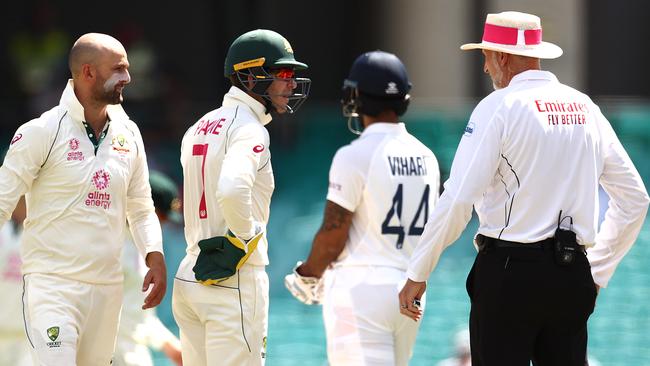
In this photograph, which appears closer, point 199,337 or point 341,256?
point 199,337

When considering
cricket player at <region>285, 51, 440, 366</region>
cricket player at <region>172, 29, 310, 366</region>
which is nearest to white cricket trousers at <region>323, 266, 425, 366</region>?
cricket player at <region>285, 51, 440, 366</region>

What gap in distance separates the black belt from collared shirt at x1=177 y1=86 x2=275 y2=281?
2.65 ft

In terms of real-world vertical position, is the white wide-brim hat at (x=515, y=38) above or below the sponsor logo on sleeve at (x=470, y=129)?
above

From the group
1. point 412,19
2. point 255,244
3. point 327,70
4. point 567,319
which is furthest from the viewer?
point 327,70

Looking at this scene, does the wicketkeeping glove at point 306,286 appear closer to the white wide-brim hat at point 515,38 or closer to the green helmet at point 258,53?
the green helmet at point 258,53

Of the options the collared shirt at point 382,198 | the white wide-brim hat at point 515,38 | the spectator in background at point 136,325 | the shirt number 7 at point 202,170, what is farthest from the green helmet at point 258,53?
the spectator in background at point 136,325

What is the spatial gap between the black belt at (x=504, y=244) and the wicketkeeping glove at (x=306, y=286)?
3.78 feet

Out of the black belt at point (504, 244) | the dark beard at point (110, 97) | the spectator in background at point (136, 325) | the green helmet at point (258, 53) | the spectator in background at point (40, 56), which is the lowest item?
the spectator in background at point (40, 56)

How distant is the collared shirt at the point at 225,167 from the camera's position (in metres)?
4.50

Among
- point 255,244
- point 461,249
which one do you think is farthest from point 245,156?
point 461,249

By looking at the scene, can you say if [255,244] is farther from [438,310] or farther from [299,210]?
[299,210]

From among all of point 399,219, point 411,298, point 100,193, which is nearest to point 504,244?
point 411,298

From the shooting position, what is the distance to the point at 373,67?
5.41 meters

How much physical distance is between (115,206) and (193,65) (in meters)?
9.10
